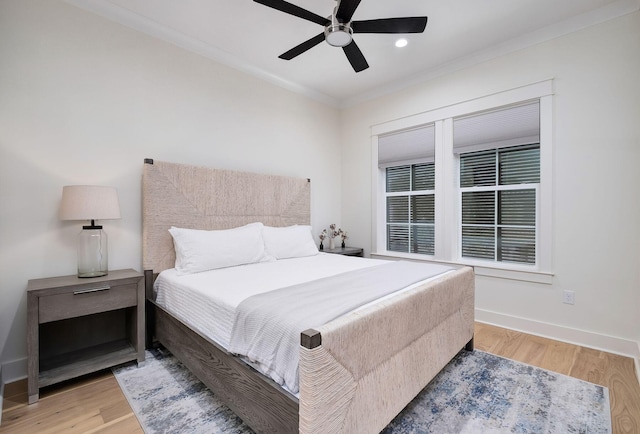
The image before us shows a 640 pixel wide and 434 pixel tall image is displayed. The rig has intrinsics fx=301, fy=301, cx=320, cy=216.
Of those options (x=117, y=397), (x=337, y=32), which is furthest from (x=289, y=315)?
(x=337, y=32)

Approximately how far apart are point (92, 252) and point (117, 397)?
1.01 meters

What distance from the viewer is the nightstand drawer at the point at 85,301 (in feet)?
6.14

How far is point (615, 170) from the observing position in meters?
2.43

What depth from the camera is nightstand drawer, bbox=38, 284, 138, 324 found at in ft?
6.14

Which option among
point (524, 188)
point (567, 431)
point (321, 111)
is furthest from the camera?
point (321, 111)

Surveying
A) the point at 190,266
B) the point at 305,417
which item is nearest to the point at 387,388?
the point at 305,417

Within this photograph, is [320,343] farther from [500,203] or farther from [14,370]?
[500,203]

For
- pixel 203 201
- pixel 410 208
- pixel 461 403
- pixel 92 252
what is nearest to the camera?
pixel 461 403

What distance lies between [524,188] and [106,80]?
3876 millimetres

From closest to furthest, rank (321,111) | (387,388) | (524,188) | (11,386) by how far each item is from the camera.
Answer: (387,388) → (11,386) → (524,188) → (321,111)

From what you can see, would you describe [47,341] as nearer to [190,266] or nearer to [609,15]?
[190,266]

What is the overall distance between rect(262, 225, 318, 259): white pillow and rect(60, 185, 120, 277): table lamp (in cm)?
133

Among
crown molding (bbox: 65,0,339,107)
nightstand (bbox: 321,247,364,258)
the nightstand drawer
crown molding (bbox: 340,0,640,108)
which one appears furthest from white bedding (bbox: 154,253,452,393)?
crown molding (bbox: 340,0,640,108)

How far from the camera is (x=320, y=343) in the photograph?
1104 millimetres
